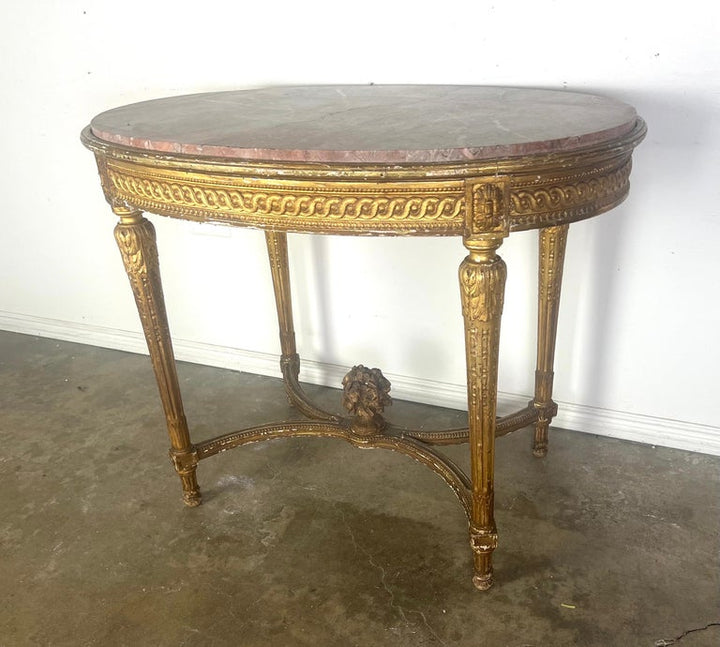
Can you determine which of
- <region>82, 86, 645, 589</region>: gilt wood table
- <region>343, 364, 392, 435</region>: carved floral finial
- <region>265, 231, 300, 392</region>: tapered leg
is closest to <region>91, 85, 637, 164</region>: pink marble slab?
<region>82, 86, 645, 589</region>: gilt wood table

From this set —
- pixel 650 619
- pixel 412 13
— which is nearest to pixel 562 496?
pixel 650 619

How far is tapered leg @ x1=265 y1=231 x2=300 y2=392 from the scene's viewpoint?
7.20 ft

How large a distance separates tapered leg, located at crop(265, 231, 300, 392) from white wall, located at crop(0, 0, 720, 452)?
0.17 m

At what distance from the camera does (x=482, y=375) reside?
1383 millimetres

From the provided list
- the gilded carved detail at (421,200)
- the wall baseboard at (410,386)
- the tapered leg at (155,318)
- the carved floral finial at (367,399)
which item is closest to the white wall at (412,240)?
the wall baseboard at (410,386)

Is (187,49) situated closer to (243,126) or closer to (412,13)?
(412,13)

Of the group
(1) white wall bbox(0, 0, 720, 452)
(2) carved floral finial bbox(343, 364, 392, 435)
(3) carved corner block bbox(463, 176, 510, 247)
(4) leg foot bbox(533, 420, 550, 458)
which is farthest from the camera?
(4) leg foot bbox(533, 420, 550, 458)

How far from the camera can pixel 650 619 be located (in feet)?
4.99

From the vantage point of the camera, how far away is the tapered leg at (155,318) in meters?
1.62

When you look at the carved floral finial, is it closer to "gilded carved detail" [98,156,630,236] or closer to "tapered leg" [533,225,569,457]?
"tapered leg" [533,225,569,457]

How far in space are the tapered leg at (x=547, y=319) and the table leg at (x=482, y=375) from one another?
19.9 inches

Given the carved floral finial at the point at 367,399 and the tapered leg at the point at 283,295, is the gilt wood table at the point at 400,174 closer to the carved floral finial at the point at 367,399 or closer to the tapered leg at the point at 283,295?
the carved floral finial at the point at 367,399

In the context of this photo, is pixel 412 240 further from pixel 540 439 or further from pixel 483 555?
pixel 483 555

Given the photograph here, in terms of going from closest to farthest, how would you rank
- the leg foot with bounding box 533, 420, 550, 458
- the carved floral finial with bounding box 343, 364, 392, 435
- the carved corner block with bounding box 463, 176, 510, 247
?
the carved corner block with bounding box 463, 176, 510, 247, the carved floral finial with bounding box 343, 364, 392, 435, the leg foot with bounding box 533, 420, 550, 458
